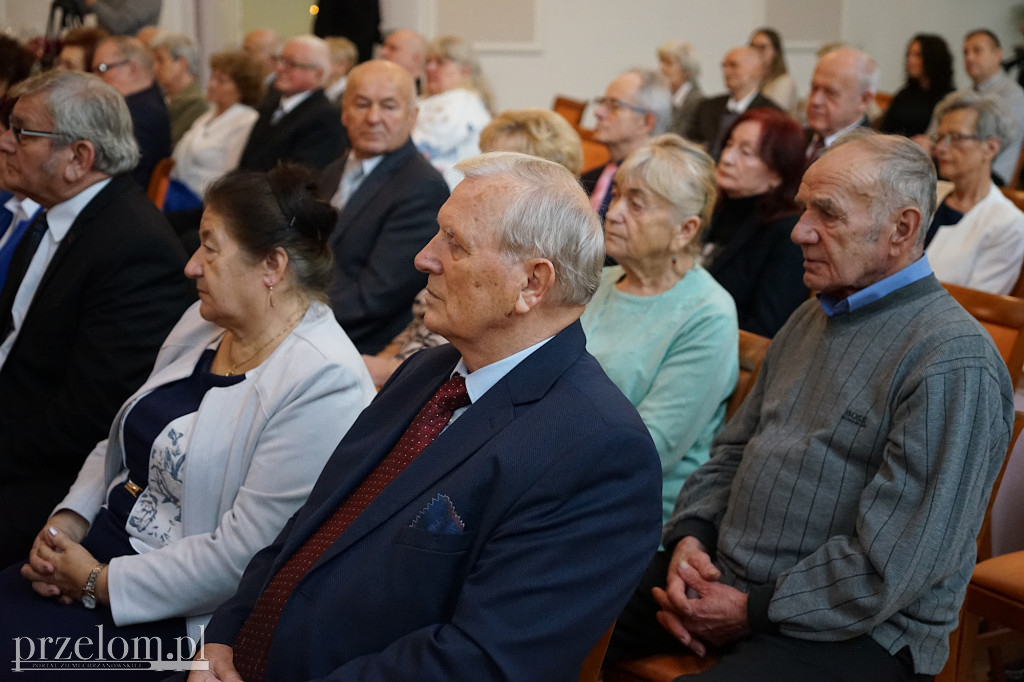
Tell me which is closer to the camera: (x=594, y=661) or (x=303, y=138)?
(x=594, y=661)

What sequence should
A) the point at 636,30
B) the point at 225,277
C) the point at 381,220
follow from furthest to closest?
1. the point at 636,30
2. the point at 381,220
3. the point at 225,277

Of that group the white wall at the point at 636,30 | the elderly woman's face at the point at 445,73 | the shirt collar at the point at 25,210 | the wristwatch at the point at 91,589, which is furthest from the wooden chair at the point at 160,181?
the white wall at the point at 636,30

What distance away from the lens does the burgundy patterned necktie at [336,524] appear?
156 cm

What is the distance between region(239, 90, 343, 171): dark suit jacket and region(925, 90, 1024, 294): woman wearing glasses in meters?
2.69

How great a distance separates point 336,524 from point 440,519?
224mm

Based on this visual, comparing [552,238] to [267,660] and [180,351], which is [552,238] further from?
[180,351]

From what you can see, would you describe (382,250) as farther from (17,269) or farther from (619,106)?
(619,106)

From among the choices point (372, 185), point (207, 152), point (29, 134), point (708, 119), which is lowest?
point (708, 119)

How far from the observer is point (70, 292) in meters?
2.45

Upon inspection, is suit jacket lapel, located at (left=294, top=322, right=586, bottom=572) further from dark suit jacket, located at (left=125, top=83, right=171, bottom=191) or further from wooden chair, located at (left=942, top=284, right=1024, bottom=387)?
dark suit jacket, located at (left=125, top=83, right=171, bottom=191)

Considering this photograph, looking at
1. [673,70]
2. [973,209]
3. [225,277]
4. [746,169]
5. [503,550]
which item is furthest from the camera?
[673,70]

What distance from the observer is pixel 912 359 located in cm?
180

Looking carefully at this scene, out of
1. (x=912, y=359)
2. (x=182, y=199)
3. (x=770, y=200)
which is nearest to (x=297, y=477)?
(x=912, y=359)

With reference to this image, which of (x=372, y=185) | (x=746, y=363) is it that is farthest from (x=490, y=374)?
(x=372, y=185)
